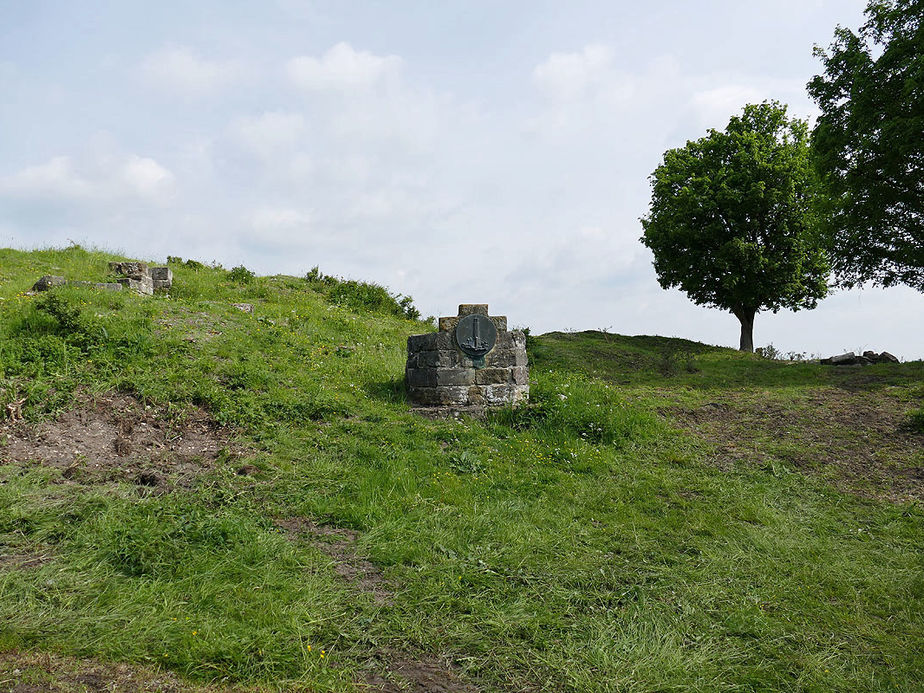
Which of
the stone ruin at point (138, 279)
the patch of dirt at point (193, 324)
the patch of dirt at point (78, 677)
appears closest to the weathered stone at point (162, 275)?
the stone ruin at point (138, 279)

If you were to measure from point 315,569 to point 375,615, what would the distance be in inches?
36.7

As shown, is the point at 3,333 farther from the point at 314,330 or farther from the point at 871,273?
the point at 871,273

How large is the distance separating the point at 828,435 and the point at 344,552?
30.9 ft

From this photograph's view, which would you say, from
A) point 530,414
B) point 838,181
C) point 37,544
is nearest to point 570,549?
point 530,414

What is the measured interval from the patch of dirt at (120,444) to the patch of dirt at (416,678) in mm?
3975

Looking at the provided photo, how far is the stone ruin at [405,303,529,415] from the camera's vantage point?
10.4m

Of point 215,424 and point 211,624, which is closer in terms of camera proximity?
point 211,624

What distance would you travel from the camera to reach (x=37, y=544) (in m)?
5.46

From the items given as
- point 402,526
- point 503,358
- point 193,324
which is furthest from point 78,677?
point 193,324

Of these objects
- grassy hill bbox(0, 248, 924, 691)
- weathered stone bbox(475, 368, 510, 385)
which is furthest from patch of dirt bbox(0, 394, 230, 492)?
weathered stone bbox(475, 368, 510, 385)

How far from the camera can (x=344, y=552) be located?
5891mm

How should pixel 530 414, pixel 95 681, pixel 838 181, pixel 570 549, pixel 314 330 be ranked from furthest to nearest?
pixel 838 181
pixel 314 330
pixel 530 414
pixel 570 549
pixel 95 681

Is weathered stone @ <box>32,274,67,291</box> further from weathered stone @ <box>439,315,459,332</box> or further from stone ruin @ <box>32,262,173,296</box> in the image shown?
weathered stone @ <box>439,315,459,332</box>

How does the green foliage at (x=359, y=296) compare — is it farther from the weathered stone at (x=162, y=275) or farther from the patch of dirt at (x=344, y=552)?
the patch of dirt at (x=344, y=552)
